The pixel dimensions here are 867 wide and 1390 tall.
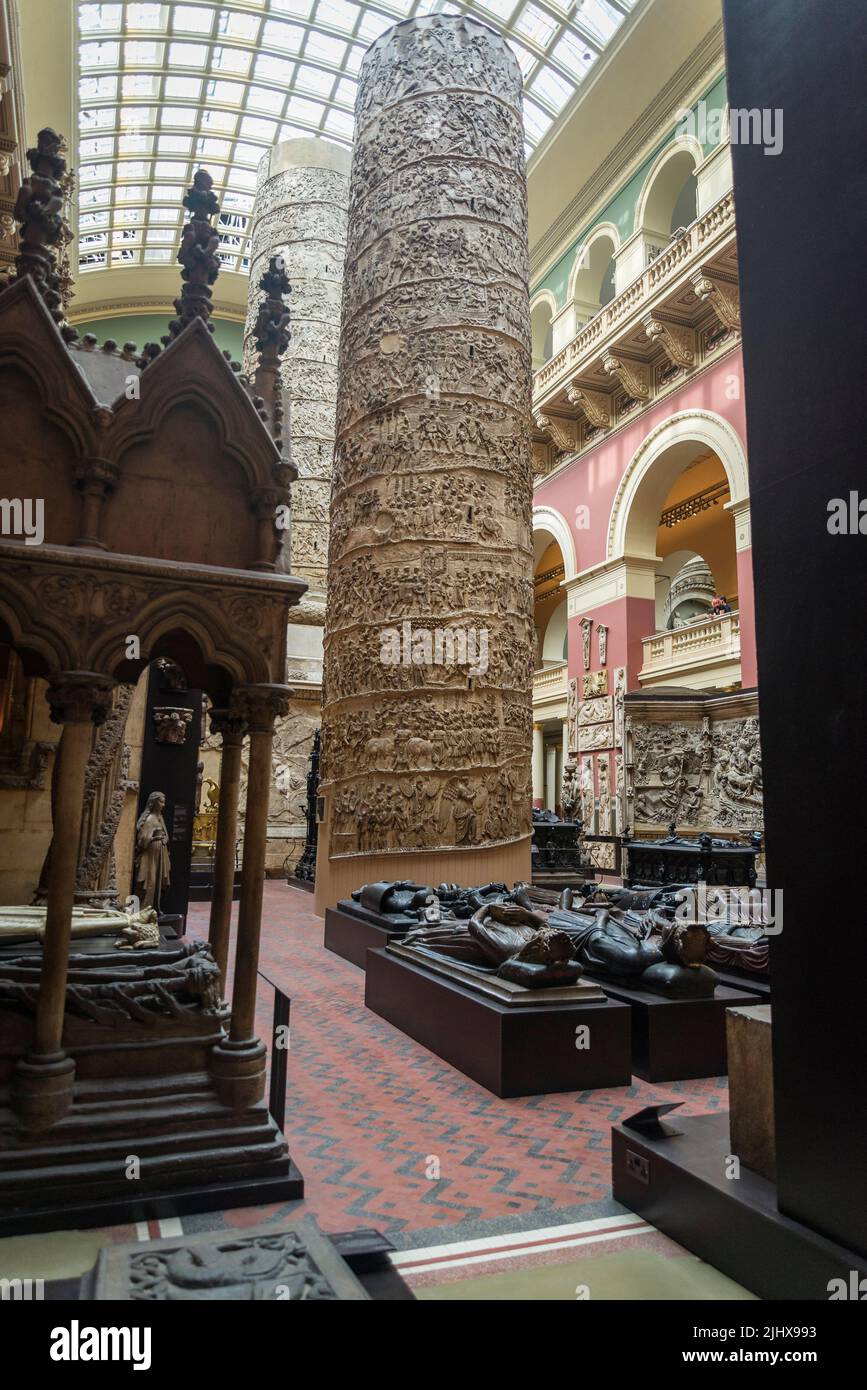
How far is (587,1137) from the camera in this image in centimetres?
453

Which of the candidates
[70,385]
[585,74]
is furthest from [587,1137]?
[585,74]

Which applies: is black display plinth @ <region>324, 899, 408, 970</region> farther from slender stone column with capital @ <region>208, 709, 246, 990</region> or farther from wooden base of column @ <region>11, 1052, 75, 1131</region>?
wooden base of column @ <region>11, 1052, 75, 1131</region>

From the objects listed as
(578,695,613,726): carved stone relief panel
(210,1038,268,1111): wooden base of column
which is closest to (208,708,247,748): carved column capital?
(210,1038,268,1111): wooden base of column

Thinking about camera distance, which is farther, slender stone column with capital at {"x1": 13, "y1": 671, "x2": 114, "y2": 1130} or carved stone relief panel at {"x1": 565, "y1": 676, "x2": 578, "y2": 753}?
carved stone relief panel at {"x1": 565, "y1": 676, "x2": 578, "y2": 753}

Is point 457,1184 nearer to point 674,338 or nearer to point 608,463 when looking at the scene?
point 674,338

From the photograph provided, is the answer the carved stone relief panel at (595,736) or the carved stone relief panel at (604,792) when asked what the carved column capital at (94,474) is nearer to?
the carved stone relief panel at (604,792)

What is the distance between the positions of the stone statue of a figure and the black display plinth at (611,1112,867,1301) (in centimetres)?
750

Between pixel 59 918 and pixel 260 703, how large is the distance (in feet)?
4.19

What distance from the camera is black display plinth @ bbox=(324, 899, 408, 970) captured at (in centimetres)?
880

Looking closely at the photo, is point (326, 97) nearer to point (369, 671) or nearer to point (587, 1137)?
point (369, 671)

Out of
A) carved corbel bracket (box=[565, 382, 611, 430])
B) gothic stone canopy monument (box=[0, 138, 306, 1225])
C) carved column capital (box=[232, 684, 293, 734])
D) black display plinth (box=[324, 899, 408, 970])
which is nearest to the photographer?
gothic stone canopy monument (box=[0, 138, 306, 1225])

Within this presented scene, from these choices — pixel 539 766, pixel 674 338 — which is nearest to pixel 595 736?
pixel 539 766

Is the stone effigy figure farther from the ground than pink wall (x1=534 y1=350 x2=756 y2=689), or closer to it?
closer to it
